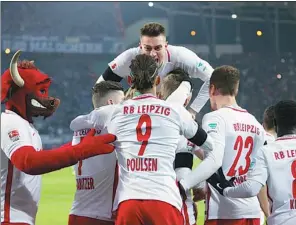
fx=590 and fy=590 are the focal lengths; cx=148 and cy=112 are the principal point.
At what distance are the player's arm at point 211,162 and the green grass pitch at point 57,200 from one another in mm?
4040

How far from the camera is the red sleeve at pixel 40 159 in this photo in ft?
9.73

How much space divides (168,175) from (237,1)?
21767 mm

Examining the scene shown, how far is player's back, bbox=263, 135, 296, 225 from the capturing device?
128 inches

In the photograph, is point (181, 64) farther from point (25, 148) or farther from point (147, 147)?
point (25, 148)

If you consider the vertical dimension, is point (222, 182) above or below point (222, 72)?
below

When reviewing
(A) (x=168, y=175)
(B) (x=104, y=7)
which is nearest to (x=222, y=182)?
(A) (x=168, y=175)

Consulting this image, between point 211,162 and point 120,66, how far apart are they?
1.49 meters

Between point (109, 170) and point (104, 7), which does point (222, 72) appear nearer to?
point (109, 170)

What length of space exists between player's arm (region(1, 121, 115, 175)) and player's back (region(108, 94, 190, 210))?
16cm

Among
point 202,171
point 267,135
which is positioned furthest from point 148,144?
point 267,135

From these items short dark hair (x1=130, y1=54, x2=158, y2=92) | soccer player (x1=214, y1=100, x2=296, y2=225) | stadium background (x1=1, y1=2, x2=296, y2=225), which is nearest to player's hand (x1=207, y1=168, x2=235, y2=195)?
soccer player (x1=214, y1=100, x2=296, y2=225)

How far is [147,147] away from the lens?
3.18 meters

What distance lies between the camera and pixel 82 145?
3070 millimetres

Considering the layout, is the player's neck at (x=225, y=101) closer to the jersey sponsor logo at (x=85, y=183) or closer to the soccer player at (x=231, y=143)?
the soccer player at (x=231, y=143)
